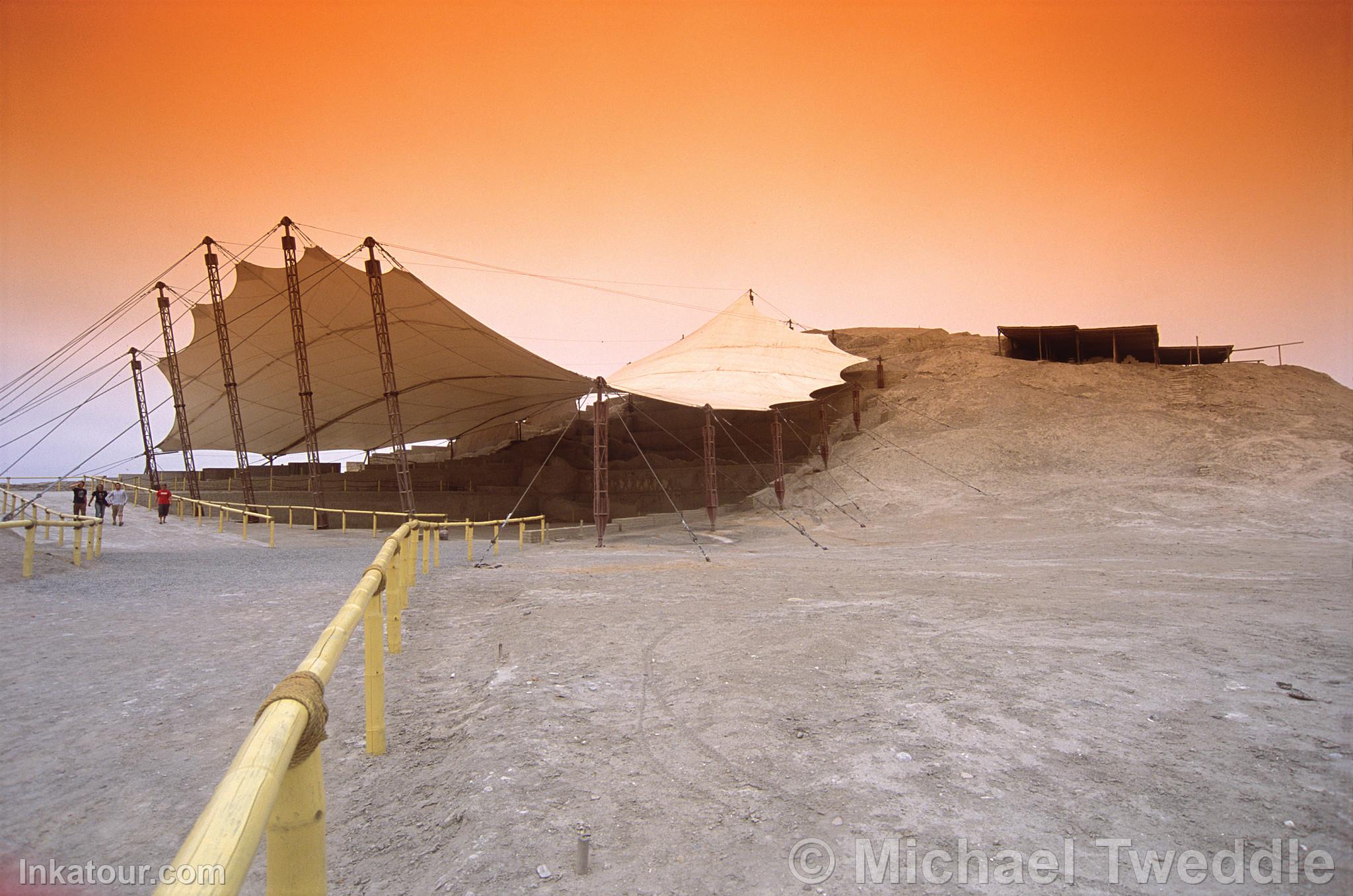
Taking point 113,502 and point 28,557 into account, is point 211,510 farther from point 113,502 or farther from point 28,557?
point 28,557

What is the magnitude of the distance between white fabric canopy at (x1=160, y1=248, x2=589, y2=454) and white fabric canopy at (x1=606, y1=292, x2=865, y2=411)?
12.8 feet

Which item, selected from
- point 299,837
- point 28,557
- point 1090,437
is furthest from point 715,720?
point 1090,437

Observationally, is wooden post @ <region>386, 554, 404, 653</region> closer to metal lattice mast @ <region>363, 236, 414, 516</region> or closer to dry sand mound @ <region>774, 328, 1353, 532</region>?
metal lattice mast @ <region>363, 236, 414, 516</region>

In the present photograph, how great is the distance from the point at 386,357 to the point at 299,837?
781 inches

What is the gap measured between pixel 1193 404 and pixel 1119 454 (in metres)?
5.83

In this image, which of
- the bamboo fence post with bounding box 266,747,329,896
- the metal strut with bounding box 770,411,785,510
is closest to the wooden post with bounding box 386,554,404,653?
the bamboo fence post with bounding box 266,747,329,896

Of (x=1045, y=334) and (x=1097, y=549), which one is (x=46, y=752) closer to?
(x=1097, y=549)

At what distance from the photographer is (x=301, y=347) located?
20.9m

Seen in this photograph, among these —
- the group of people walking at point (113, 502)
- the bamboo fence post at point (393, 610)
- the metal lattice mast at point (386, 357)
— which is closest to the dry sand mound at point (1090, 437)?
the metal lattice mast at point (386, 357)

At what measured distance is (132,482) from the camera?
3484cm

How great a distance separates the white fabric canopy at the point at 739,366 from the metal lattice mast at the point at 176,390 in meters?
15.7

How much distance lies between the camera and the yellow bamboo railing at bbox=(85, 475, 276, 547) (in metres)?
16.9

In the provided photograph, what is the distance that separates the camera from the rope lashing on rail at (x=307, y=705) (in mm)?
1597

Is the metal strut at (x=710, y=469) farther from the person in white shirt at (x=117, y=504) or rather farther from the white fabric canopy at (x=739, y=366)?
the person in white shirt at (x=117, y=504)
